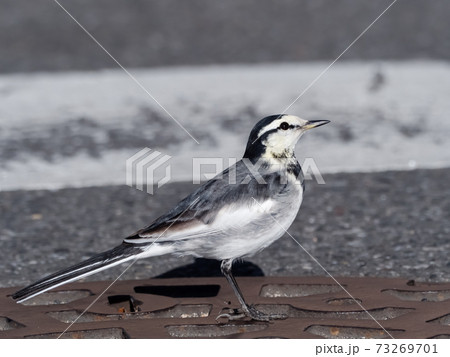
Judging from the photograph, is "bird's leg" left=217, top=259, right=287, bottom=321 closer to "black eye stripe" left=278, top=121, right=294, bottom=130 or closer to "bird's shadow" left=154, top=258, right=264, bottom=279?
"bird's shadow" left=154, top=258, right=264, bottom=279

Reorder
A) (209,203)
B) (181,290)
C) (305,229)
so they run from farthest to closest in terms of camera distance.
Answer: (305,229)
(181,290)
(209,203)

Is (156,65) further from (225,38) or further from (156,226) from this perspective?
(156,226)

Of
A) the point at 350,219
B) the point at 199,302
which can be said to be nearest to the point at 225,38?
the point at 350,219

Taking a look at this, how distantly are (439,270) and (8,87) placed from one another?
21.1 feet

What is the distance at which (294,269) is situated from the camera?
18.0 feet

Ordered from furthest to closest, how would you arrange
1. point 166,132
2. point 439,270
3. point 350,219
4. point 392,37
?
point 392,37
point 166,132
point 350,219
point 439,270

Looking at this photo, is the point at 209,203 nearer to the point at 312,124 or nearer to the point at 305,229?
the point at 312,124

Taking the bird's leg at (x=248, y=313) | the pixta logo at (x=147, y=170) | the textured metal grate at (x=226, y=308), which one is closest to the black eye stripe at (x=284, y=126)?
the textured metal grate at (x=226, y=308)

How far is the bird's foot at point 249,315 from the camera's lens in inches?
175

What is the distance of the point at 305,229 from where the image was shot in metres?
6.34

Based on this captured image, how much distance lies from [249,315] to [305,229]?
6.29ft

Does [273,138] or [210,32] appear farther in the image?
[210,32]

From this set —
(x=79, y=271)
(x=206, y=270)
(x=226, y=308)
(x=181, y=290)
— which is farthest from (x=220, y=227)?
(x=206, y=270)

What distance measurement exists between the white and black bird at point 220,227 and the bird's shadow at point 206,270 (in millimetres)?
734
